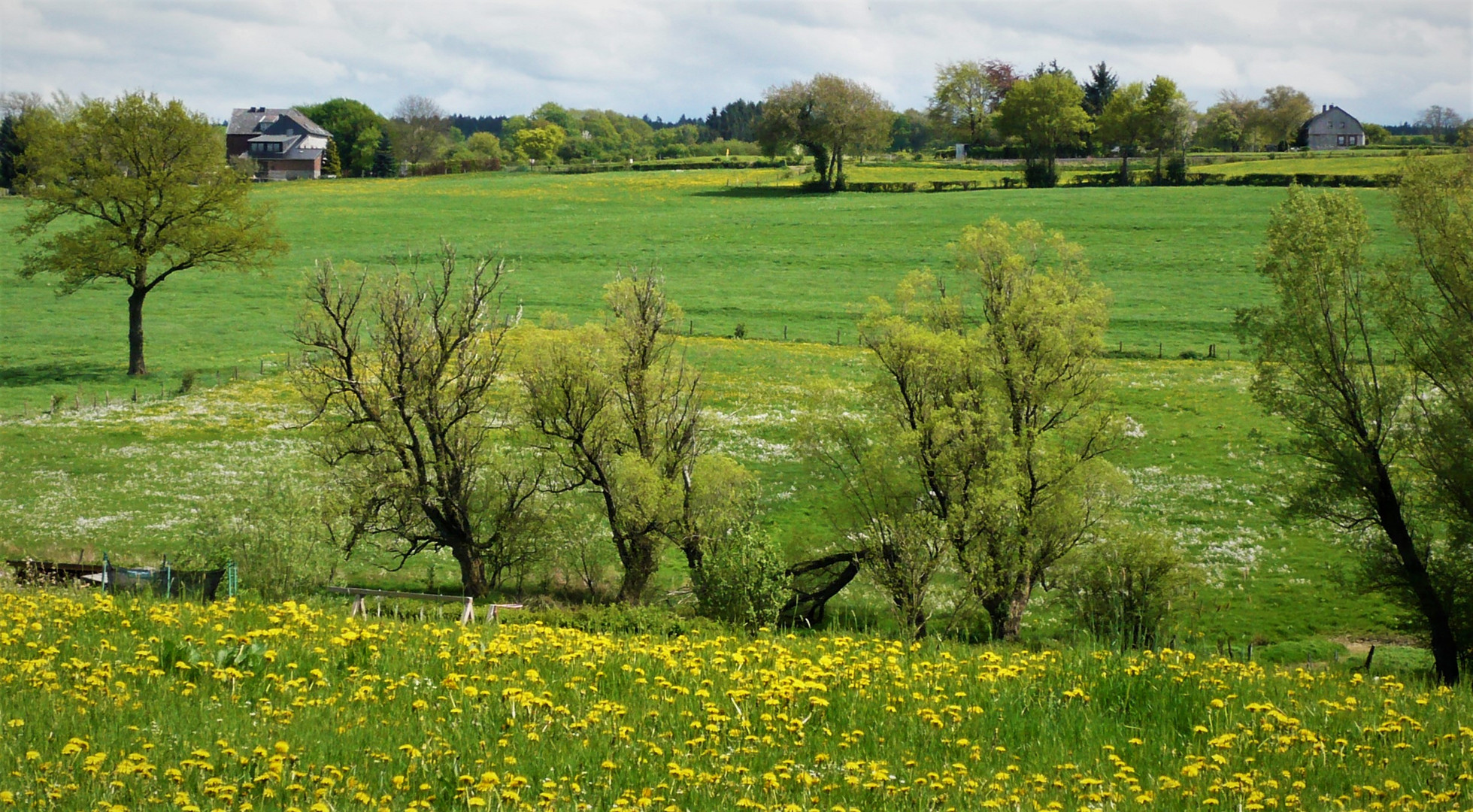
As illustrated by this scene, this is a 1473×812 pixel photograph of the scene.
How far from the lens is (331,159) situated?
170 m

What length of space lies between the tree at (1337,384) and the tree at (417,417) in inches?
867

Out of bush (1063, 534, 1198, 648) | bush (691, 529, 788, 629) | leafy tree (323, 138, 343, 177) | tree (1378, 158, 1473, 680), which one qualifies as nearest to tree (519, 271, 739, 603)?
bush (691, 529, 788, 629)

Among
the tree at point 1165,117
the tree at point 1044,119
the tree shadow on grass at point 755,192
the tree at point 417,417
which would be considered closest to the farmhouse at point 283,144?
the tree shadow on grass at point 755,192

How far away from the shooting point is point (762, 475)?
43031mm

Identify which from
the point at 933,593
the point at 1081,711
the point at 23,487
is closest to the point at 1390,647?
the point at 933,593

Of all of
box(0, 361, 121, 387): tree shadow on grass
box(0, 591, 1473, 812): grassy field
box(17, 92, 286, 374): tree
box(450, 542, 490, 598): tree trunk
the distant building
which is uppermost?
the distant building

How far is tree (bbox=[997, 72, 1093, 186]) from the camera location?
11931cm

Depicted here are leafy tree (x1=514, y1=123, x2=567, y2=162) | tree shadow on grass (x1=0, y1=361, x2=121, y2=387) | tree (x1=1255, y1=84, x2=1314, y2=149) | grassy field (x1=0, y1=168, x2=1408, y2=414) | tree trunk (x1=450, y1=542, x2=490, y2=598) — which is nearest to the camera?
tree trunk (x1=450, y1=542, x2=490, y2=598)

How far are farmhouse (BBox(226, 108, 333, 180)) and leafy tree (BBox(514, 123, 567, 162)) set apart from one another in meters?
32.8

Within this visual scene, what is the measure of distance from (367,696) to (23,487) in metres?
38.5

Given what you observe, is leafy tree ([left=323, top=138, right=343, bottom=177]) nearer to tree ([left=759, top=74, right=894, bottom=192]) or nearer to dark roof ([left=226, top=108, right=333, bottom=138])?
dark roof ([left=226, top=108, right=333, bottom=138])

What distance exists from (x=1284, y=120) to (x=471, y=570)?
170m

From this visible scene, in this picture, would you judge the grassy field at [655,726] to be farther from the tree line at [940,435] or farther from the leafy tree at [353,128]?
the leafy tree at [353,128]

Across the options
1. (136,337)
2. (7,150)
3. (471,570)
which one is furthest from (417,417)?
(7,150)
